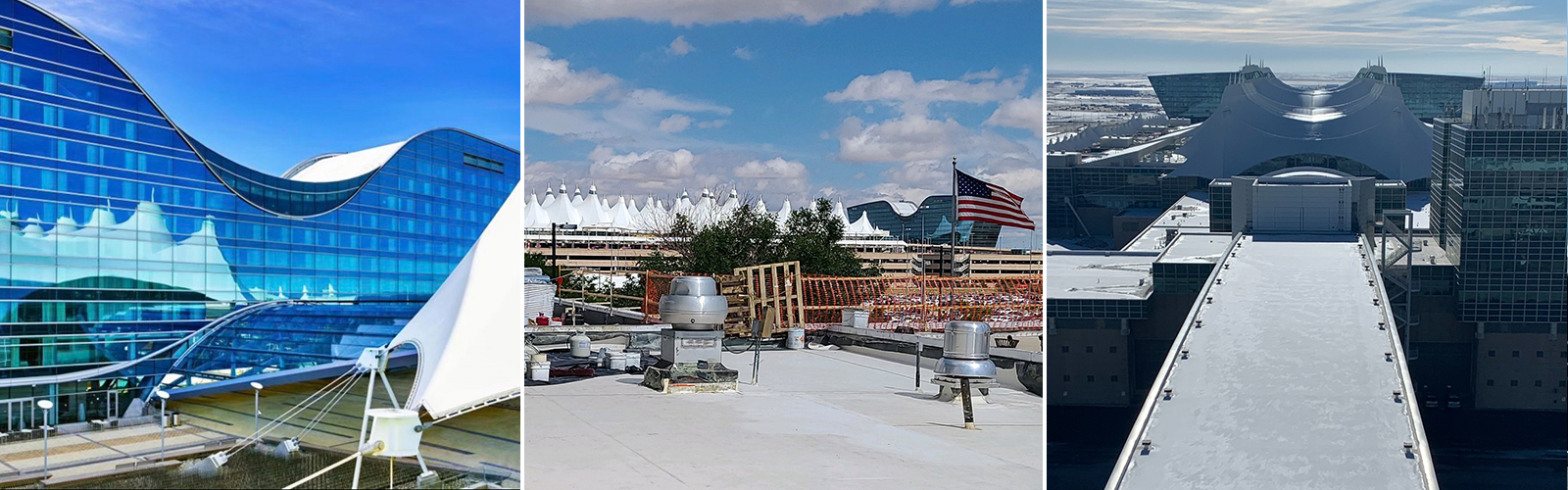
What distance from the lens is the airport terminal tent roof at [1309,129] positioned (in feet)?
67.8

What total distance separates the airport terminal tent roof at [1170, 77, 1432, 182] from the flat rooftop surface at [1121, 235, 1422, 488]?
13273mm

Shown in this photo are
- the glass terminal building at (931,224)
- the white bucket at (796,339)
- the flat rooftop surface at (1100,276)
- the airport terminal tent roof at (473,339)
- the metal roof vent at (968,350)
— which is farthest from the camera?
the glass terminal building at (931,224)

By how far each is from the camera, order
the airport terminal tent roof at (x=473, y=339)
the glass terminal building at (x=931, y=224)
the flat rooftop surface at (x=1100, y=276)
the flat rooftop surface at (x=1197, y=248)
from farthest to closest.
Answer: the glass terminal building at (x=931, y=224), the flat rooftop surface at (x=1100, y=276), the flat rooftop surface at (x=1197, y=248), the airport terminal tent roof at (x=473, y=339)

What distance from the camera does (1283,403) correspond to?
189 inches

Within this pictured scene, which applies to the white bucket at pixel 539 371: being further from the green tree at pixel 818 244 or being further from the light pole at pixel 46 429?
the green tree at pixel 818 244

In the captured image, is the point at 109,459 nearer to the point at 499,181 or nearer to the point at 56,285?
the point at 56,285

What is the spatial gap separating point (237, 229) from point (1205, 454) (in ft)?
10.3

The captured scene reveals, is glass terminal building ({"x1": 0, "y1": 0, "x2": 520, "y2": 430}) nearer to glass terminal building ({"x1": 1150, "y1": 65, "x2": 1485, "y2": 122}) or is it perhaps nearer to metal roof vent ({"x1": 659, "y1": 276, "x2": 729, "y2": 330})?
metal roof vent ({"x1": 659, "y1": 276, "x2": 729, "y2": 330})

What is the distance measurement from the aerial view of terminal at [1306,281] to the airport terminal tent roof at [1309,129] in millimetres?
48

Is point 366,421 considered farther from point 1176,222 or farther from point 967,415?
point 1176,222

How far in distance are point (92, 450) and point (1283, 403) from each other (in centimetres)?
452

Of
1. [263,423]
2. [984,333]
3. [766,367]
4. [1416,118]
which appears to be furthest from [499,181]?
[1416,118]

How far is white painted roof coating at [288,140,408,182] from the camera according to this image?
3092mm

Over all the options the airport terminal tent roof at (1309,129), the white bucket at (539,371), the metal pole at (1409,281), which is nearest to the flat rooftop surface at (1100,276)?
the metal pole at (1409,281)
